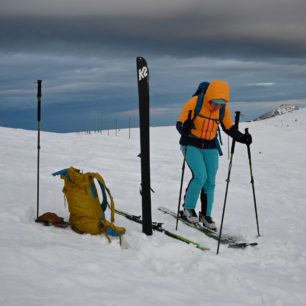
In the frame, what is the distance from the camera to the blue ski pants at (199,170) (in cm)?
732

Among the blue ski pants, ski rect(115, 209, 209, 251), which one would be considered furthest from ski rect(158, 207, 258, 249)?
ski rect(115, 209, 209, 251)

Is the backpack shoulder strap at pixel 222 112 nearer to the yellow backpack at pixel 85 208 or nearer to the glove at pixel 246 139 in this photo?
the glove at pixel 246 139

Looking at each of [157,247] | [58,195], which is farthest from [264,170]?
[157,247]

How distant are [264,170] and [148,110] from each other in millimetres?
11226

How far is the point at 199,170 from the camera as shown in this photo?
730cm

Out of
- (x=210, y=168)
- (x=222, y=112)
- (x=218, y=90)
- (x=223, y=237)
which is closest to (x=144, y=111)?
(x=218, y=90)

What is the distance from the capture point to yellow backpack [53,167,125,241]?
5.75 m

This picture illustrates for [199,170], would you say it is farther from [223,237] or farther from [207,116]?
[223,237]

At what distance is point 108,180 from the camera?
10.7 metres

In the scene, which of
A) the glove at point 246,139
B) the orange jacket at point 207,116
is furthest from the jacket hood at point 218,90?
the glove at point 246,139

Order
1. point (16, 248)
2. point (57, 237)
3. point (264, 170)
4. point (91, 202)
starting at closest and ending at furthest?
point (16, 248) < point (57, 237) < point (91, 202) < point (264, 170)

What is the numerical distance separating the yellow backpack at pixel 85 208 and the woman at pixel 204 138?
6.41ft

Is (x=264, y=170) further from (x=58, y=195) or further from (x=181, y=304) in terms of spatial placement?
(x=181, y=304)

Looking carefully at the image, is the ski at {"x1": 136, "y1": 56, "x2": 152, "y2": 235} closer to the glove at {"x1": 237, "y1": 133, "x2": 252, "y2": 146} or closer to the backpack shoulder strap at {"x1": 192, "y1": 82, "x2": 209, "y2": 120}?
the backpack shoulder strap at {"x1": 192, "y1": 82, "x2": 209, "y2": 120}
